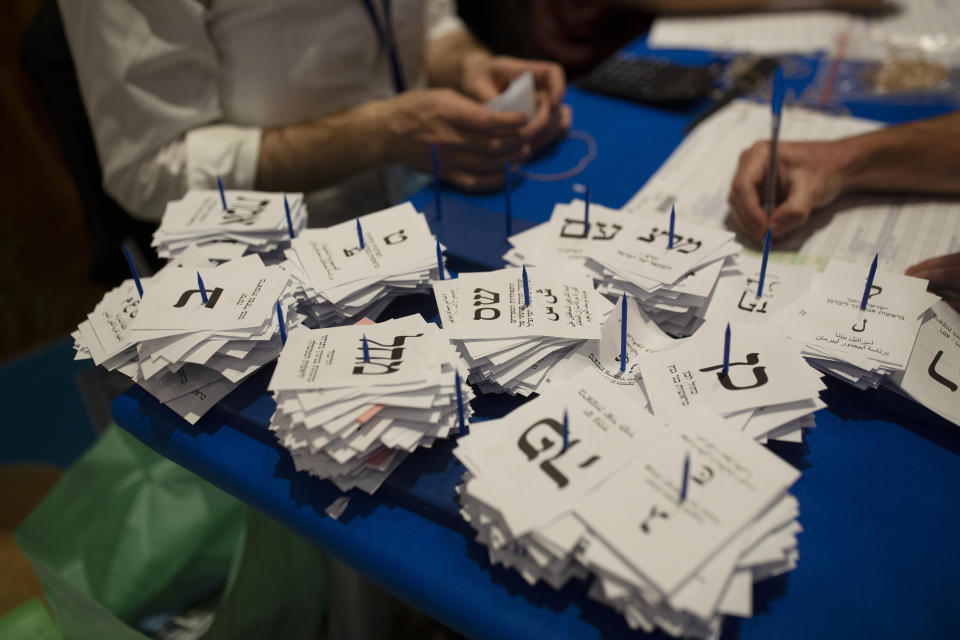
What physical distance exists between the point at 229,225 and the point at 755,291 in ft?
2.44

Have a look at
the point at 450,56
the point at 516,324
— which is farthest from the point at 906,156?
the point at 450,56

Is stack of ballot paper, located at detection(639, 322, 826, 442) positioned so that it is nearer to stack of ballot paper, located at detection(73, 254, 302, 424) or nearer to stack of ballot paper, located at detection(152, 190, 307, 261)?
stack of ballot paper, located at detection(73, 254, 302, 424)

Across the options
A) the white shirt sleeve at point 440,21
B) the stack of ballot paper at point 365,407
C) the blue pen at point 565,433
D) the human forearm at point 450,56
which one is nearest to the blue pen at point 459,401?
the stack of ballot paper at point 365,407

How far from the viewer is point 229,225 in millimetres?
967

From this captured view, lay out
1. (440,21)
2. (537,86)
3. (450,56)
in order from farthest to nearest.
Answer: (440,21), (450,56), (537,86)

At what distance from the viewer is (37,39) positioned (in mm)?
1165

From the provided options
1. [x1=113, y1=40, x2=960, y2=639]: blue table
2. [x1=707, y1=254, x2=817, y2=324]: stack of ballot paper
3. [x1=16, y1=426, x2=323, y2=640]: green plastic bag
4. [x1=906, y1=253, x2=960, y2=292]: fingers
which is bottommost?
[x1=16, y1=426, x2=323, y2=640]: green plastic bag

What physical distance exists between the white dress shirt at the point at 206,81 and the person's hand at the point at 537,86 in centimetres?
22

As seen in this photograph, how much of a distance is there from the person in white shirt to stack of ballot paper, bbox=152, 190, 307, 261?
0.21 meters

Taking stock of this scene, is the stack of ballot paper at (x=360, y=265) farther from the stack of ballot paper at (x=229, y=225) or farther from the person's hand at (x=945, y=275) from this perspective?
the person's hand at (x=945, y=275)

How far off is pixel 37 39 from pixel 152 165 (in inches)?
11.3

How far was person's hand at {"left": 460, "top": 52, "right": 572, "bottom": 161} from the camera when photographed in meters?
1.31

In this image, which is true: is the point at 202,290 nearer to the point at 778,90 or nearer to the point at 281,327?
the point at 281,327

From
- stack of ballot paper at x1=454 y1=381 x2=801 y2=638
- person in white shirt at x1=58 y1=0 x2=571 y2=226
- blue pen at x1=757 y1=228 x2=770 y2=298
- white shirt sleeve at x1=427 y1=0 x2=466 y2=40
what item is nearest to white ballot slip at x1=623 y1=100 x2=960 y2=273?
blue pen at x1=757 y1=228 x2=770 y2=298
